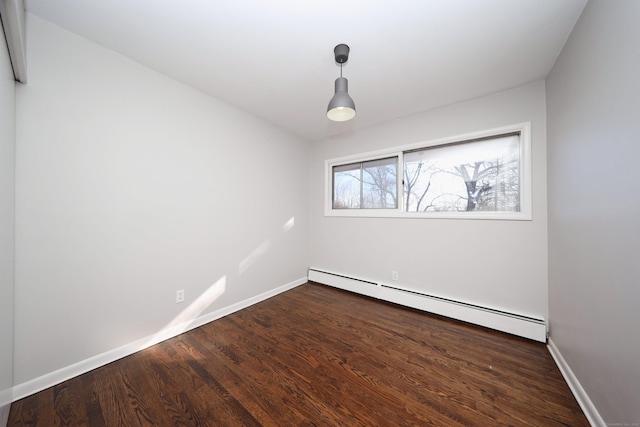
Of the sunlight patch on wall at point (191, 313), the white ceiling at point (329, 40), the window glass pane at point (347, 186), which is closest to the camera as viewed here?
the white ceiling at point (329, 40)

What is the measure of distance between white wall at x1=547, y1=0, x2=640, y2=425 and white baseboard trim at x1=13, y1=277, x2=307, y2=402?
9.72 ft

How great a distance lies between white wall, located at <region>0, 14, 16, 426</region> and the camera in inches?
41.6

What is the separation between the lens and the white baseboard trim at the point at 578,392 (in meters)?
1.17

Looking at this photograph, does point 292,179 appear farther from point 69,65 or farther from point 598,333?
point 598,333

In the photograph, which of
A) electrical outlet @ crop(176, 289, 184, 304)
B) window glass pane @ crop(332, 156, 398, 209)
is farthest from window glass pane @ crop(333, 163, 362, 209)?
electrical outlet @ crop(176, 289, 184, 304)

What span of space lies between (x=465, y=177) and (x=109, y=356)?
3.81 meters

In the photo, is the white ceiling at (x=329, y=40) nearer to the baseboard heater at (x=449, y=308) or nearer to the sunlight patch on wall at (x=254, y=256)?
the sunlight patch on wall at (x=254, y=256)

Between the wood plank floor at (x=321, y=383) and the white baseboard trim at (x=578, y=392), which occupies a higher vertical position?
the white baseboard trim at (x=578, y=392)

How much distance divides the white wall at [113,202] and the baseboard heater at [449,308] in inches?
61.1

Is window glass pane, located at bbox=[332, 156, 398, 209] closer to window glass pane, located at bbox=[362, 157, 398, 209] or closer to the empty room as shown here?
window glass pane, located at bbox=[362, 157, 398, 209]

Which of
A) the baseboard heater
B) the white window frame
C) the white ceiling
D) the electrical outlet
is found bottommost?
the baseboard heater

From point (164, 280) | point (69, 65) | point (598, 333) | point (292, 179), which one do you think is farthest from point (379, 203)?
point (69, 65)

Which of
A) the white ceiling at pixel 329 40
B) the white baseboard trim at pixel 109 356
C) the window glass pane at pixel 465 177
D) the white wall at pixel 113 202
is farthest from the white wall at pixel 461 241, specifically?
the white baseboard trim at pixel 109 356

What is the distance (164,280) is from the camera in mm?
1985
